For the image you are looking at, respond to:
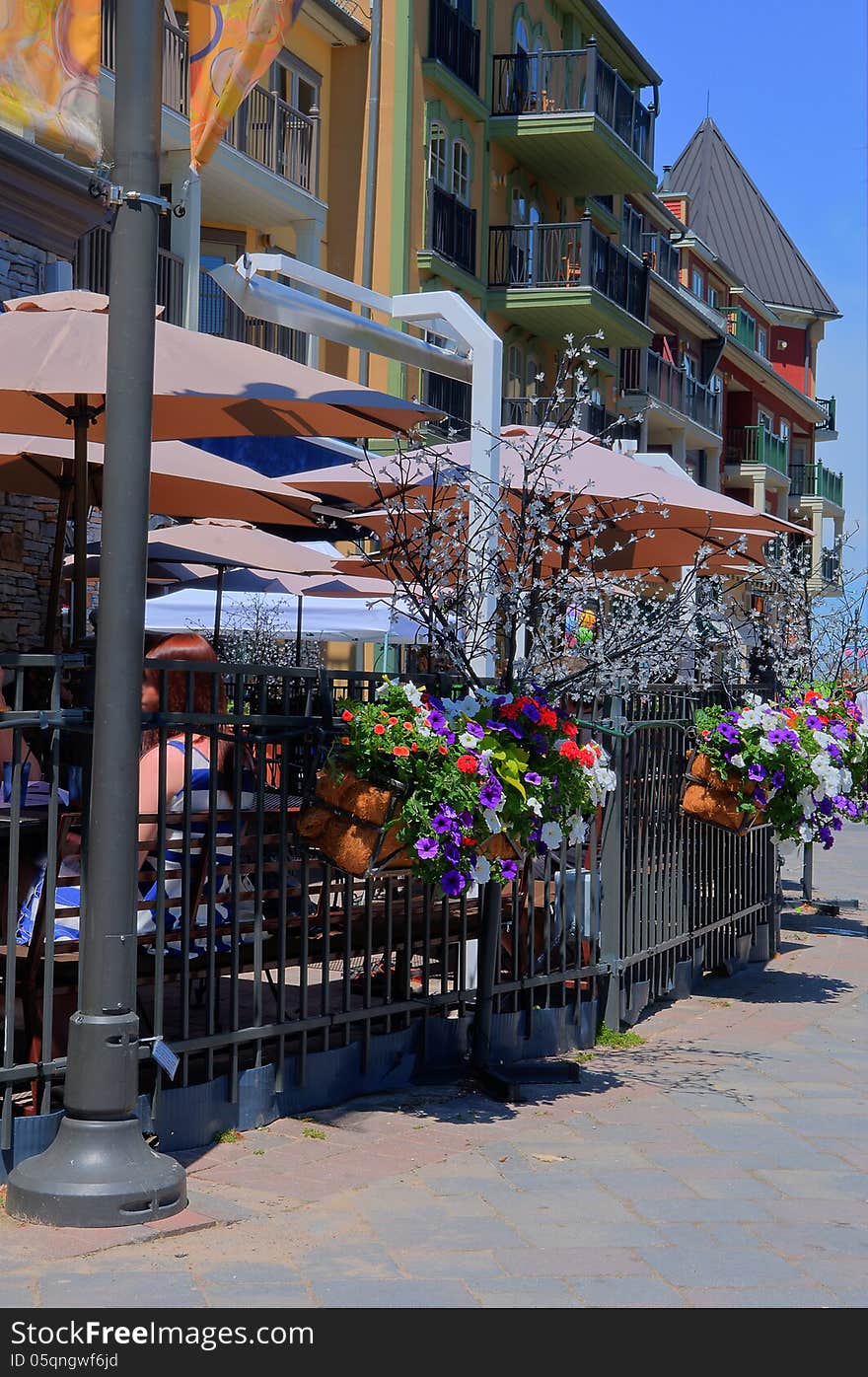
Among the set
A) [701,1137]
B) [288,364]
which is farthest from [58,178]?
[701,1137]

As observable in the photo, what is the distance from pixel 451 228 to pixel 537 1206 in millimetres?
25424

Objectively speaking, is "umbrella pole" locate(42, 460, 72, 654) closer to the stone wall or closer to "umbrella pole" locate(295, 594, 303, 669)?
"umbrella pole" locate(295, 594, 303, 669)

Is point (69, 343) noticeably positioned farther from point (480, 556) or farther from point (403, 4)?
point (403, 4)

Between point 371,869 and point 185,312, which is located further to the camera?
point 185,312

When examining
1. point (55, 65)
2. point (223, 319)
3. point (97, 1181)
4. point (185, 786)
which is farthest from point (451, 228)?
point (97, 1181)

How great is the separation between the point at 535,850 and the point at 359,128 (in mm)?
22463

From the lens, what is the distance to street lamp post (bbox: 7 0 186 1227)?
4.57 metres

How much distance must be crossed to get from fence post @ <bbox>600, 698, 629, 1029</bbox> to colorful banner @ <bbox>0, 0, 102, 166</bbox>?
3473 mm

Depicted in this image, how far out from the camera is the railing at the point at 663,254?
4306cm

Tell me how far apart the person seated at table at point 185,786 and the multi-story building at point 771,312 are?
49.9m

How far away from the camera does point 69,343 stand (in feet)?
18.6

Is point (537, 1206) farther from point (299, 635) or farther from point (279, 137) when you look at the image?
point (279, 137)

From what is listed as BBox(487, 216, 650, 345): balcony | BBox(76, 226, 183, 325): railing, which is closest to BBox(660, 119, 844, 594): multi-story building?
BBox(487, 216, 650, 345): balcony

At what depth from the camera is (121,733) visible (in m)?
4.59
